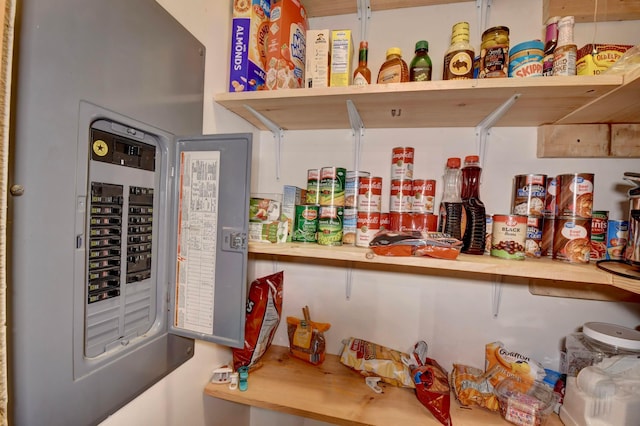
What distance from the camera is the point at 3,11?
13.9 inches

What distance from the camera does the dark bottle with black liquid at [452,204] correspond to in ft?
2.69

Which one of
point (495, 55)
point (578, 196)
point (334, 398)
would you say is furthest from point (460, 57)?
point (334, 398)

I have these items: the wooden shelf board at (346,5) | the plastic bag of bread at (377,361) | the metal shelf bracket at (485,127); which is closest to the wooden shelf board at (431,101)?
the metal shelf bracket at (485,127)

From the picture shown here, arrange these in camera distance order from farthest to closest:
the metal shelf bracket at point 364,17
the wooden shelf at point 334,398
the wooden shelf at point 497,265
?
the metal shelf bracket at point 364,17 < the wooden shelf at point 334,398 < the wooden shelf at point 497,265

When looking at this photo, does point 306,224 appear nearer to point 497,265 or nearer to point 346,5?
point 497,265

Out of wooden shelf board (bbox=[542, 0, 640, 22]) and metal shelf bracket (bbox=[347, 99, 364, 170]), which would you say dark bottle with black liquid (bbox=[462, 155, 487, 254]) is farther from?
wooden shelf board (bbox=[542, 0, 640, 22])

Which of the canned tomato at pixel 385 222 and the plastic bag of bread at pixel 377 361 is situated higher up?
the canned tomato at pixel 385 222

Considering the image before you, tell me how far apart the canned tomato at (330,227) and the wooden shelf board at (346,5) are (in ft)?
2.45

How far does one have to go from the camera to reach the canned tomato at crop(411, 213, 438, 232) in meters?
0.86

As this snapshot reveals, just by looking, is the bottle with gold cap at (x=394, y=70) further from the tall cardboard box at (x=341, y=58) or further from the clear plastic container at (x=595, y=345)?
the clear plastic container at (x=595, y=345)

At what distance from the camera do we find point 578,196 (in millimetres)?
752

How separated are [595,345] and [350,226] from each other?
790 millimetres

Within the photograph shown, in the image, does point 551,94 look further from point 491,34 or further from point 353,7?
point 353,7

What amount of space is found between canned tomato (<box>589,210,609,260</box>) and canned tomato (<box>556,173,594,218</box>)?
71mm
